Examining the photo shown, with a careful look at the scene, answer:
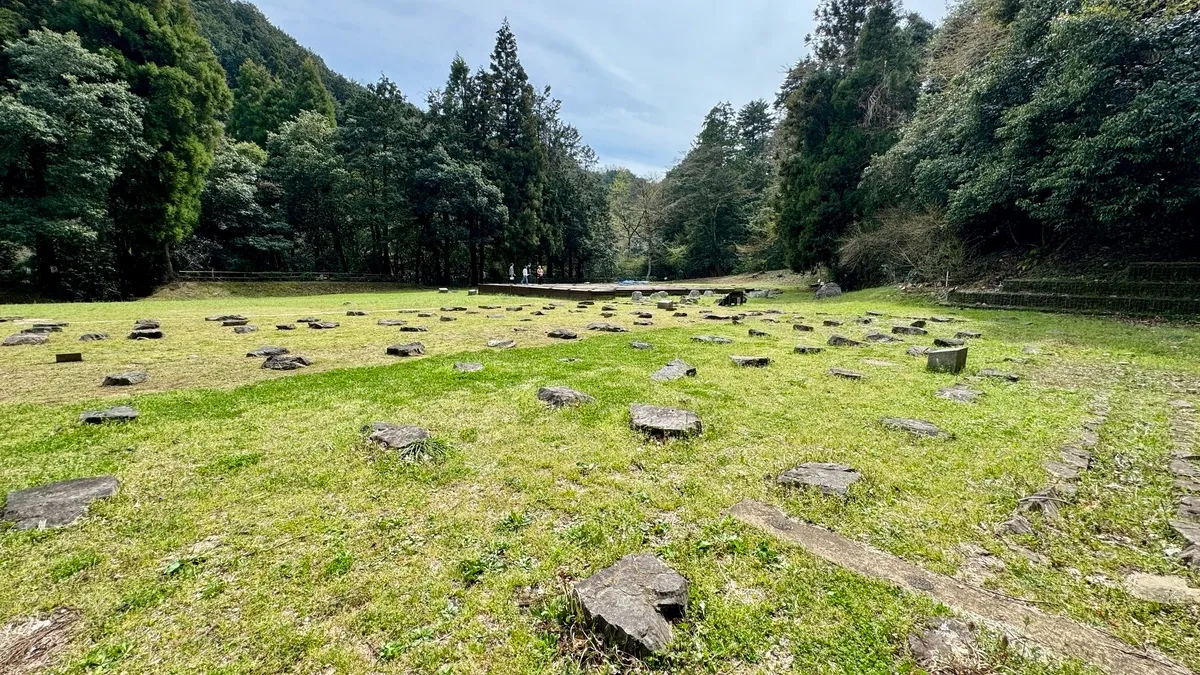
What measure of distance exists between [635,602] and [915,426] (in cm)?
246

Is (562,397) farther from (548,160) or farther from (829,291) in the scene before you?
(548,160)

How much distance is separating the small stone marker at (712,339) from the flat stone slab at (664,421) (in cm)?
328

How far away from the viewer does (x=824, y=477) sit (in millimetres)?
2314

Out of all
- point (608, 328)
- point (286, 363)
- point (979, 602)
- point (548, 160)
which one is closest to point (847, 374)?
point (979, 602)

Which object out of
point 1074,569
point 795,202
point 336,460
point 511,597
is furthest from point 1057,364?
point 795,202

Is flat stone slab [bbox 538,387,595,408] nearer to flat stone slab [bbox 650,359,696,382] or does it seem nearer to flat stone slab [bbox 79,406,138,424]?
flat stone slab [bbox 650,359,696,382]

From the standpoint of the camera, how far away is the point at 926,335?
733 cm

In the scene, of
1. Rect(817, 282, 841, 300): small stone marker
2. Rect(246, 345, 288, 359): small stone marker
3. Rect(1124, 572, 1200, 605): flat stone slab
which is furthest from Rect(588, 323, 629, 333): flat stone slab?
Rect(817, 282, 841, 300): small stone marker

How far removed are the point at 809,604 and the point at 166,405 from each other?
4.19 metres

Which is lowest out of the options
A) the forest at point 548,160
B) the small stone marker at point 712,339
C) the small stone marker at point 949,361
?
the small stone marker at point 712,339

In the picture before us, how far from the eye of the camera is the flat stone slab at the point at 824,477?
220cm

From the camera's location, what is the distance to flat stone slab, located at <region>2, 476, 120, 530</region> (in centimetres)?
188

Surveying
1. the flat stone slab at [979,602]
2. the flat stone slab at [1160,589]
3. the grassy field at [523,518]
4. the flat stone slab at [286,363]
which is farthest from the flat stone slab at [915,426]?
the flat stone slab at [286,363]

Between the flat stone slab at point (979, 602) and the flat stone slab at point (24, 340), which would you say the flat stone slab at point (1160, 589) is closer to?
the flat stone slab at point (979, 602)
